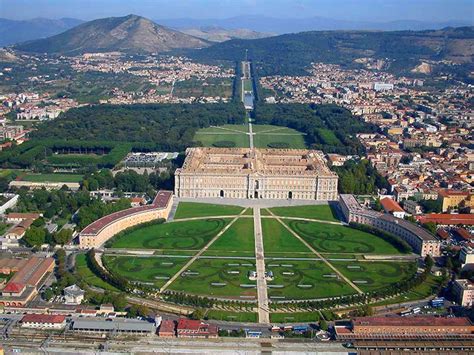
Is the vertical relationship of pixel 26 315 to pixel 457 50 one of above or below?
below

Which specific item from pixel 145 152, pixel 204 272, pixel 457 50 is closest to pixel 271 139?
pixel 145 152

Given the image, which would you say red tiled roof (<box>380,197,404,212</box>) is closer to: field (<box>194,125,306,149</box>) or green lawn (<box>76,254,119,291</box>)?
field (<box>194,125,306,149</box>)

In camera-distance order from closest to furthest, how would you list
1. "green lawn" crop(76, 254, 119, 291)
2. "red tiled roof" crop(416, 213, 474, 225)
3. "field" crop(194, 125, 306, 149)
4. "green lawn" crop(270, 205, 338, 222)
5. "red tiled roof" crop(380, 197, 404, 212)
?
"green lawn" crop(76, 254, 119, 291) → "red tiled roof" crop(416, 213, 474, 225) → "red tiled roof" crop(380, 197, 404, 212) → "green lawn" crop(270, 205, 338, 222) → "field" crop(194, 125, 306, 149)

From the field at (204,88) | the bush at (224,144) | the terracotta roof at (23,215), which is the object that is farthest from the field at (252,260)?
the field at (204,88)

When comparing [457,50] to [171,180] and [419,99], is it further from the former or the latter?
[171,180]

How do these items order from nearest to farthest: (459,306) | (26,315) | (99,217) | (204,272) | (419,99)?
(26,315)
(459,306)
(204,272)
(99,217)
(419,99)

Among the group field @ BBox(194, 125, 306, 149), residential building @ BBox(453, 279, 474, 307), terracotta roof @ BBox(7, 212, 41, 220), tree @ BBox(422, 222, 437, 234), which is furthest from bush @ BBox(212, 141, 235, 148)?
residential building @ BBox(453, 279, 474, 307)
